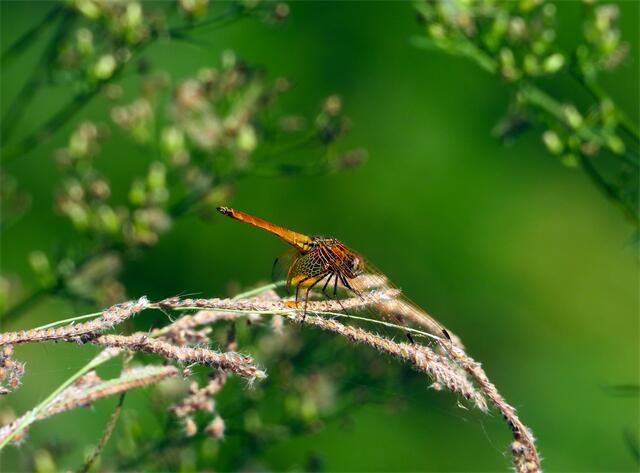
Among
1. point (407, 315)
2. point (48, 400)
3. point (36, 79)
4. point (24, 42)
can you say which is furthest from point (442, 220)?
point (48, 400)

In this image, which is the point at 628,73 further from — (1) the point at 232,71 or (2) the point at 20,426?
(2) the point at 20,426

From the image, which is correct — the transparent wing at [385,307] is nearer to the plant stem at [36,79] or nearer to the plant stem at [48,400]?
the plant stem at [48,400]

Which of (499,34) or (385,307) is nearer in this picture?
(385,307)

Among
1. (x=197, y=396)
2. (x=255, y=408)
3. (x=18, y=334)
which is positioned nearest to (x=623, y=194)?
(x=255, y=408)

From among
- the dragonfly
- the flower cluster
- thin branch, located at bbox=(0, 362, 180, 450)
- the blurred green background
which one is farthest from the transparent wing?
the blurred green background

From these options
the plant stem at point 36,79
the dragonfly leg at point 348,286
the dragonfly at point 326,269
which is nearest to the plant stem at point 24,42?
the plant stem at point 36,79

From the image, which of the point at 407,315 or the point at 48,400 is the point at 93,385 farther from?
the point at 407,315

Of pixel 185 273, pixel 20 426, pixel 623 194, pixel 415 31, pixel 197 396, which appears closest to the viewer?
pixel 20 426
